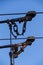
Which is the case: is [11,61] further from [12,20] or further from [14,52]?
[12,20]

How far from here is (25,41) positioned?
4477mm

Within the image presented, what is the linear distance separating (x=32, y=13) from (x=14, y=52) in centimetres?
52

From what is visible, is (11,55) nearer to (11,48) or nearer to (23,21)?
(11,48)

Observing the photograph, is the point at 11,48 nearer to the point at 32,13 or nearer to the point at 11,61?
the point at 11,61

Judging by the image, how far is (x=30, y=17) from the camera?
14.3ft

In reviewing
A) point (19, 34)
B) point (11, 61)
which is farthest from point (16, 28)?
point (11, 61)

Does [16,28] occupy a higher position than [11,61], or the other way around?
[16,28]

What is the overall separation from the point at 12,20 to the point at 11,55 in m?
0.41

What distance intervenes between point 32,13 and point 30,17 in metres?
0.05

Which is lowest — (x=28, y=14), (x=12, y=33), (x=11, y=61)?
(x=11, y=61)

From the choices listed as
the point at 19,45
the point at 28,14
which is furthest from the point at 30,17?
the point at 19,45

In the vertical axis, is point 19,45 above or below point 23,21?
below

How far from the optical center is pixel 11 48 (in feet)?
14.6

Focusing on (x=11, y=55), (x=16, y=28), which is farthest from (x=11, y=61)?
(x=16, y=28)
